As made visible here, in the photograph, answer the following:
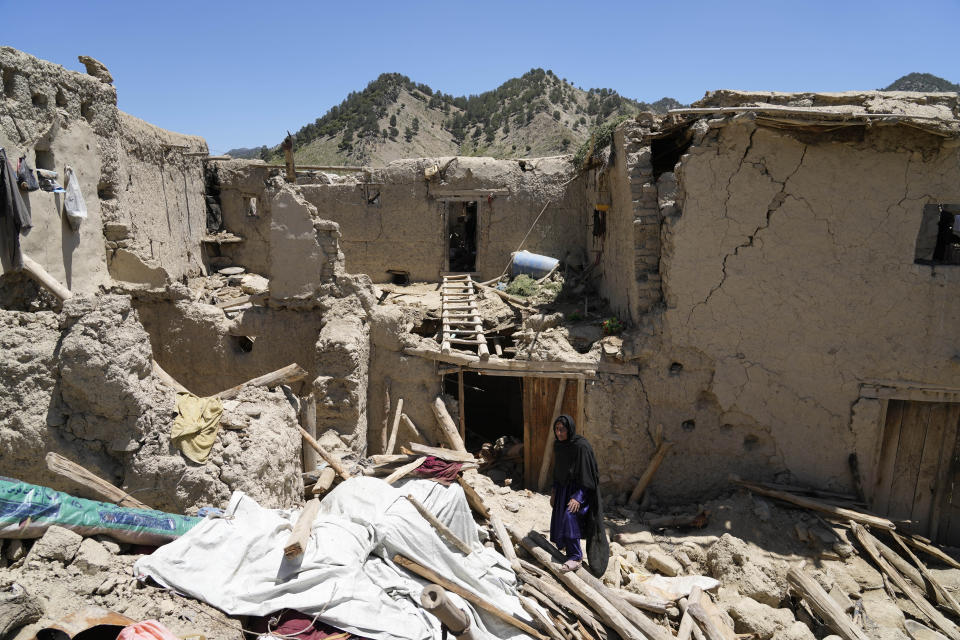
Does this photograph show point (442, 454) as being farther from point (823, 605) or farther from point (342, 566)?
point (823, 605)

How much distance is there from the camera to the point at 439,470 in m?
6.02

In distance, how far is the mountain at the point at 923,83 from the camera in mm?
41594

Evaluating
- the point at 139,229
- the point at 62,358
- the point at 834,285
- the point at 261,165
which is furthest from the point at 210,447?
the point at 261,165

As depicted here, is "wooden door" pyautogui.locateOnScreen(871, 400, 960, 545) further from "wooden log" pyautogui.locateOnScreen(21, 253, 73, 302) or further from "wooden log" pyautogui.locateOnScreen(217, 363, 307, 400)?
"wooden log" pyautogui.locateOnScreen(21, 253, 73, 302)

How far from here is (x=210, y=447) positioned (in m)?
5.11

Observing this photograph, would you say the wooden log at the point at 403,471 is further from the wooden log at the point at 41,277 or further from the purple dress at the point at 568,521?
the wooden log at the point at 41,277

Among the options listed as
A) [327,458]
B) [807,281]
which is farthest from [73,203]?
[807,281]

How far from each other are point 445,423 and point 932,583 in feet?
20.3

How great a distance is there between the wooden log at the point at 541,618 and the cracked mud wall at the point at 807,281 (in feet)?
13.6

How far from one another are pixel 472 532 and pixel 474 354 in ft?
11.9

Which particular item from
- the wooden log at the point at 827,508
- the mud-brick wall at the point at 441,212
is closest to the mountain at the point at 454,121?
the mud-brick wall at the point at 441,212

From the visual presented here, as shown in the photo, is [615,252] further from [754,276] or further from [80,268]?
[80,268]

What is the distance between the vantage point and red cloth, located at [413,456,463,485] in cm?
591

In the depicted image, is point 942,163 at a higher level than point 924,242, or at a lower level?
higher
